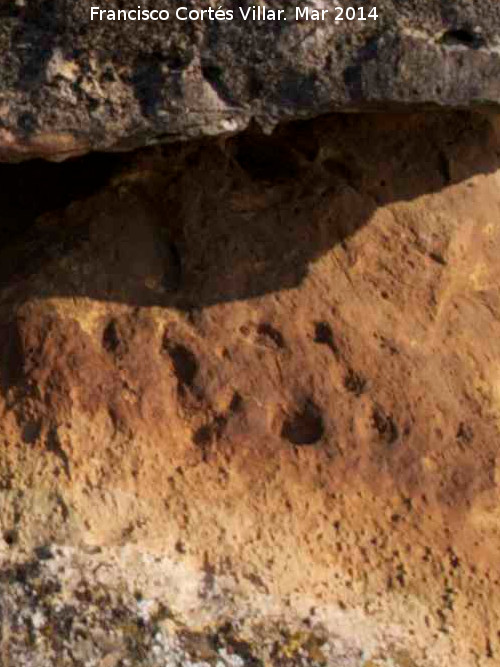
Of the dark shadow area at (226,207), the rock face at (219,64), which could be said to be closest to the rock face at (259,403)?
the dark shadow area at (226,207)

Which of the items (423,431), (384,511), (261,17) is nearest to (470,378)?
(423,431)

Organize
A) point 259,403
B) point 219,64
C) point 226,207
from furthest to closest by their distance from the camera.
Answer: point 226,207 < point 259,403 < point 219,64

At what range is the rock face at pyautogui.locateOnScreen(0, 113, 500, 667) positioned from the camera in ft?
10.3

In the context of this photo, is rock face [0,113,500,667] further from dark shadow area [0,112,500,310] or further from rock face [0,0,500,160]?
rock face [0,0,500,160]

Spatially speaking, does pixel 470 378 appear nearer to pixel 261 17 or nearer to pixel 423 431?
pixel 423 431

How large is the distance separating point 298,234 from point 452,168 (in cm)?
49

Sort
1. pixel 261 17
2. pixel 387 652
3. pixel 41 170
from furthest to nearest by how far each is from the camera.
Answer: pixel 41 170
pixel 387 652
pixel 261 17

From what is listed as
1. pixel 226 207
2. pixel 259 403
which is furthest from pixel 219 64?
pixel 259 403

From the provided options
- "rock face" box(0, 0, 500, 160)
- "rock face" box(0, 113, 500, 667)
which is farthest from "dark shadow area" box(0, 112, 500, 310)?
"rock face" box(0, 0, 500, 160)

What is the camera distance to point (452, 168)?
360 cm

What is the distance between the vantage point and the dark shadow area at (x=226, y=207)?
3.43 meters

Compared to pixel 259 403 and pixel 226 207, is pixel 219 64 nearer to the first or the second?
pixel 226 207

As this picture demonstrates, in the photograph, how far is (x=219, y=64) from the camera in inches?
112

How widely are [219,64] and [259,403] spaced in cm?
92
